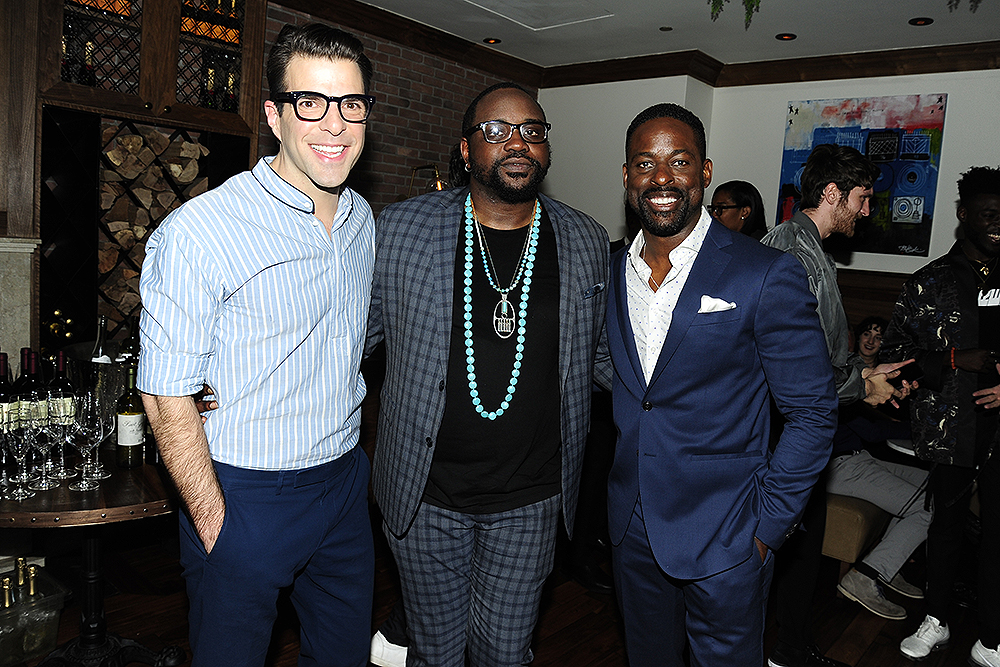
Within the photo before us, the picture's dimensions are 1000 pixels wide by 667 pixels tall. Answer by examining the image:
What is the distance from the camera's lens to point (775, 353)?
66.3 inches

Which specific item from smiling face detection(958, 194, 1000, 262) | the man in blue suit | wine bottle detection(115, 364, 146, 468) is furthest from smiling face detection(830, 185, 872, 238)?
wine bottle detection(115, 364, 146, 468)

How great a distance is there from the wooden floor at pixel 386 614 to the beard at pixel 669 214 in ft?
6.36

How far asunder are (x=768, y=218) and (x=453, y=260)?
4899 mm

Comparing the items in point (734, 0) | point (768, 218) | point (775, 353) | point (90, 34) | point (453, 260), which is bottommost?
point (775, 353)

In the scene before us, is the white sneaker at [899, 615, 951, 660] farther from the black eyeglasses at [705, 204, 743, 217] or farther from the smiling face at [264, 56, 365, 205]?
the smiling face at [264, 56, 365, 205]

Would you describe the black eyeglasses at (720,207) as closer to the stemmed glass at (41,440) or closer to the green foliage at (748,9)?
the green foliage at (748,9)

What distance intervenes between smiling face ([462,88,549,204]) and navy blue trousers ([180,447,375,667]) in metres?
0.79

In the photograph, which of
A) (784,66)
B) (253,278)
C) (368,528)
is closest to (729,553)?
(368,528)

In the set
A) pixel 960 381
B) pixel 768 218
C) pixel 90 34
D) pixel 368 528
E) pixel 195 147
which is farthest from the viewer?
pixel 768 218

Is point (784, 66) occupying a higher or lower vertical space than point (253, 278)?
higher

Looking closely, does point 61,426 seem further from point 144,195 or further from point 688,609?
point 144,195

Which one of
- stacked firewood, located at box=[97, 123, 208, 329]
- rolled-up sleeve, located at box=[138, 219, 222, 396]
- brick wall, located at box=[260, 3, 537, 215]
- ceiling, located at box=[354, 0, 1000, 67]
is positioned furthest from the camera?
brick wall, located at box=[260, 3, 537, 215]

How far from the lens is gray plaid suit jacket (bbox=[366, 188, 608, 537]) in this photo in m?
1.83

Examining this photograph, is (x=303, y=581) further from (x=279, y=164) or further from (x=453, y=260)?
(x=279, y=164)
